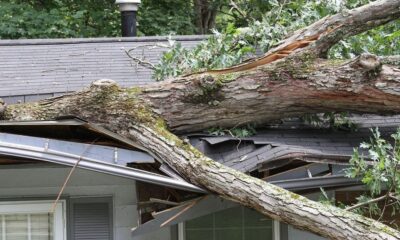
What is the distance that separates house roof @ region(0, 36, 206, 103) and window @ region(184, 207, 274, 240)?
152 centimetres

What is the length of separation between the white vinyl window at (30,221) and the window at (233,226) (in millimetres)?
1121

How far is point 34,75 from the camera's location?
7.15m

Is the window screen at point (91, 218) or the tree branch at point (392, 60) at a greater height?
the tree branch at point (392, 60)

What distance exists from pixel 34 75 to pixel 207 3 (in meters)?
8.89

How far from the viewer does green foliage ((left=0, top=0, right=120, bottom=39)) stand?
45.5 ft

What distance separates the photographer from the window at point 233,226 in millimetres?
6133

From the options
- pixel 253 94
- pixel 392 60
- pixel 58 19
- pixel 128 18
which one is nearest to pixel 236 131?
pixel 253 94

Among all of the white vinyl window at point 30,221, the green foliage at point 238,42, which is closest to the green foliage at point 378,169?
the green foliage at point 238,42

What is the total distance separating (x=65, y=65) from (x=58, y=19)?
22.3ft

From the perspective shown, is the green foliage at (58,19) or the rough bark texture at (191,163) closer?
the rough bark texture at (191,163)

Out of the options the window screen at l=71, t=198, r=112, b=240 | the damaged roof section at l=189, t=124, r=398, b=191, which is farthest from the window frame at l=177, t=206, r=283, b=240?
the damaged roof section at l=189, t=124, r=398, b=191

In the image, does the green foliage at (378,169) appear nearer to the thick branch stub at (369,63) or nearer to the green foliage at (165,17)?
the thick branch stub at (369,63)

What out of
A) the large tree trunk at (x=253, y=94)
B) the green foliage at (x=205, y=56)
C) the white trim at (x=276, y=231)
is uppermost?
the green foliage at (x=205, y=56)

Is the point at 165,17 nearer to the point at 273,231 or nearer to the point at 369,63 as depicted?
the point at 273,231
